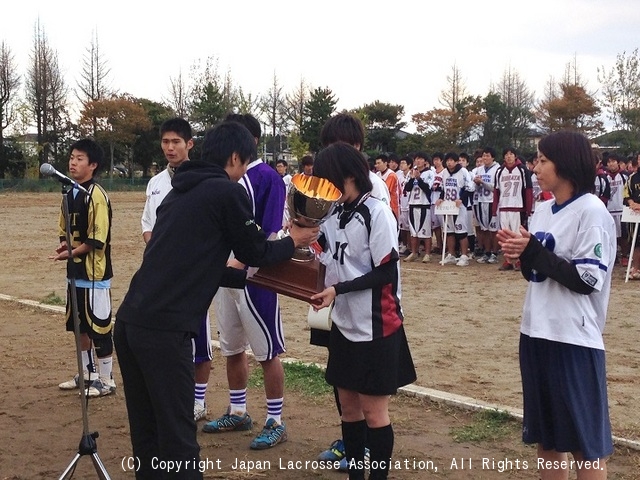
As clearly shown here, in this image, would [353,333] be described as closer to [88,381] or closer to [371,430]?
[371,430]

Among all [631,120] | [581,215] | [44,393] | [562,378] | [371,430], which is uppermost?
[631,120]

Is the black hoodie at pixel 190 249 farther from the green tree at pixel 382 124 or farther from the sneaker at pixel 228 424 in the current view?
the green tree at pixel 382 124

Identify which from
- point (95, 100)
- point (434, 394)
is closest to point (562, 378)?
point (434, 394)

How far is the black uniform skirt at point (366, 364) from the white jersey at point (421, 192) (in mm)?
11775

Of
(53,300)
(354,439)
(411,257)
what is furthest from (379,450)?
(411,257)

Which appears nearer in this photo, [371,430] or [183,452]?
[183,452]

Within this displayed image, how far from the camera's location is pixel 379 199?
4.23 metres

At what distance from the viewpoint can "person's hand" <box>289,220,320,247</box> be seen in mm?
3894

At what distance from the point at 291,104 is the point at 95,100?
583 inches

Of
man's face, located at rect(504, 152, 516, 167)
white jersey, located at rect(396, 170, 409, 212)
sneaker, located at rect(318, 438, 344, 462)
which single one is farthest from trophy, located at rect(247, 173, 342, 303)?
white jersey, located at rect(396, 170, 409, 212)

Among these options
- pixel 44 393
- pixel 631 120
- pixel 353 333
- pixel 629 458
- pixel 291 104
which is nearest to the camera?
pixel 353 333

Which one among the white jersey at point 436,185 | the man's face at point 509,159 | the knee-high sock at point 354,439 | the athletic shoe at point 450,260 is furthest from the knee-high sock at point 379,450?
the white jersey at point 436,185

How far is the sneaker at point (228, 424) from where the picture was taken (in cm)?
541

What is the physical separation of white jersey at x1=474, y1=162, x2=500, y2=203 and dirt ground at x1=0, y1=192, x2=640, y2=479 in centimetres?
366
